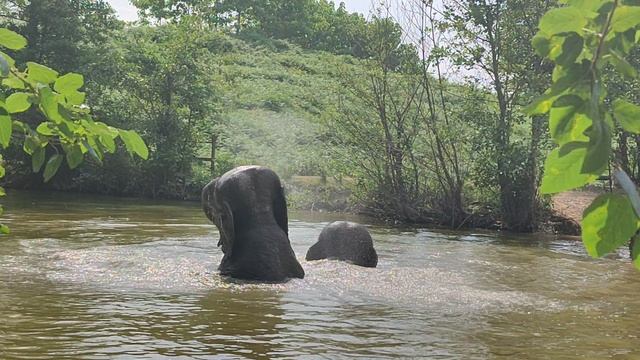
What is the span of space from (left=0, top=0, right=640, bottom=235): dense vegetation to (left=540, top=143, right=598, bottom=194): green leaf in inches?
431

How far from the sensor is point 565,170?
43.9 inches

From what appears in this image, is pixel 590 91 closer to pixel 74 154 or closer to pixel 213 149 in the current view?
pixel 74 154

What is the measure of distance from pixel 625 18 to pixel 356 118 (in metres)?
20.4

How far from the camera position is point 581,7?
1024 mm

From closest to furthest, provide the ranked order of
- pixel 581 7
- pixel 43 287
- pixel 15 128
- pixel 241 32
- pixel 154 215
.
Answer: pixel 581 7 → pixel 15 128 → pixel 43 287 → pixel 154 215 → pixel 241 32

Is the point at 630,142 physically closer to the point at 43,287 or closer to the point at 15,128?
the point at 43,287

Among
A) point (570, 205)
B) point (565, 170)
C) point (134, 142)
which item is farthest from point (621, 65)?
point (570, 205)

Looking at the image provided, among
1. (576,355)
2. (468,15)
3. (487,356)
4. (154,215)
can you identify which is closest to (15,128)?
(487,356)

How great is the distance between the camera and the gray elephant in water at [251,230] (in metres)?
9.27

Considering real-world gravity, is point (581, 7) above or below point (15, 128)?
above

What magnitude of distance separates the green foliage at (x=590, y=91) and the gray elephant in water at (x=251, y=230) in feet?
26.9

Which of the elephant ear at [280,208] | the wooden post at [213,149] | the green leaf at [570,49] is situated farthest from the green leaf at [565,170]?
the wooden post at [213,149]

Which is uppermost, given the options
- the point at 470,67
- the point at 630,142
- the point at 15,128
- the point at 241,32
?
the point at 241,32

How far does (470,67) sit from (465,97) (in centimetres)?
81
